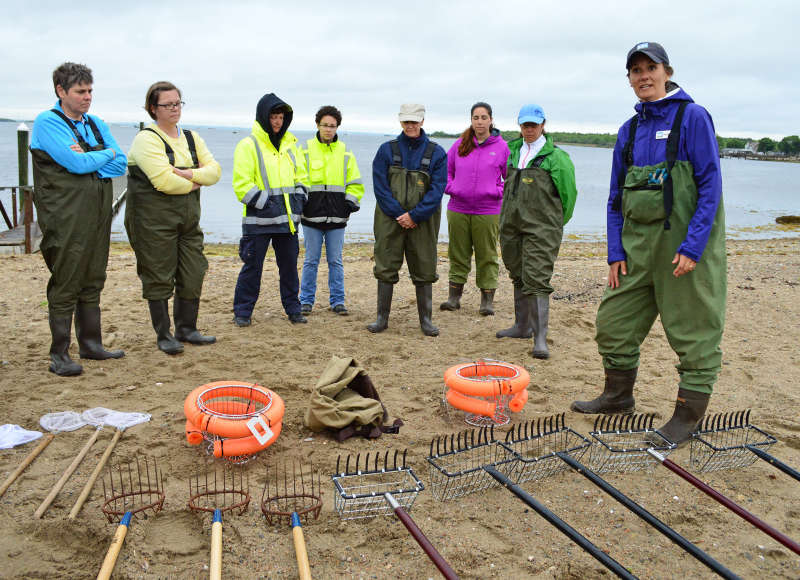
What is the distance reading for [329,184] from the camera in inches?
280

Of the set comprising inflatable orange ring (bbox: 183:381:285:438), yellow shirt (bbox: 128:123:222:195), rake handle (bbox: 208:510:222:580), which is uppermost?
yellow shirt (bbox: 128:123:222:195)

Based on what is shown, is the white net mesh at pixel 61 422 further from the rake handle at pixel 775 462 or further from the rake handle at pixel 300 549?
the rake handle at pixel 300 549

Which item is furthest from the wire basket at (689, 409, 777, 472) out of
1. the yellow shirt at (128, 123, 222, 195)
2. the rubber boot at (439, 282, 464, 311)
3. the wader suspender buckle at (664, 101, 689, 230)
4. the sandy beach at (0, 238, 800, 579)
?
the yellow shirt at (128, 123, 222, 195)

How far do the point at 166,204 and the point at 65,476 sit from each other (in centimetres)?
269

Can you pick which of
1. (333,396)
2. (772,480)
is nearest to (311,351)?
(333,396)

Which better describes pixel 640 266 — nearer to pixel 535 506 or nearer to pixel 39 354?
pixel 535 506

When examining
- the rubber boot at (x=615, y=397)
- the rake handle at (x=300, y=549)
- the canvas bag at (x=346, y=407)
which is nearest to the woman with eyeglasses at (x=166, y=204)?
the canvas bag at (x=346, y=407)

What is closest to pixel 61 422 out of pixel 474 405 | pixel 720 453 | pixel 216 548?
pixel 216 548

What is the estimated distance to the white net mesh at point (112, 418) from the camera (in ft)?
13.9

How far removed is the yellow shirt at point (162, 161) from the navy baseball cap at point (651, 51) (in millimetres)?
3466

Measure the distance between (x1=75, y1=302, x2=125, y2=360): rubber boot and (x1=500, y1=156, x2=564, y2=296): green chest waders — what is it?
3.87 metres

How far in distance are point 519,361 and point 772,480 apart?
2.47 metres

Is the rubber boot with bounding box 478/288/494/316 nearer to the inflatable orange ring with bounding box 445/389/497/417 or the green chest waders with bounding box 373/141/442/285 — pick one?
the green chest waders with bounding box 373/141/442/285

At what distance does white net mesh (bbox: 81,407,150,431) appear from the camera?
13.9 ft
